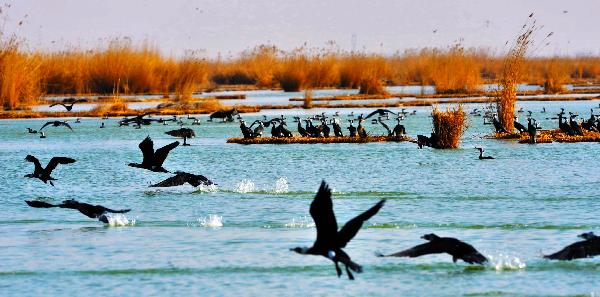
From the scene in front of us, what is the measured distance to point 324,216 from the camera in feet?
29.5

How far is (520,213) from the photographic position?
49.4 feet

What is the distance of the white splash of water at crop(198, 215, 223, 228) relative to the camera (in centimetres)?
1450

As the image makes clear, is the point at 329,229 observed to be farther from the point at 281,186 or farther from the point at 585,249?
the point at 281,186

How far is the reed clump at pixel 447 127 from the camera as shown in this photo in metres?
24.8

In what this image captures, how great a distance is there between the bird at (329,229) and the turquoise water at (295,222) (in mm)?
1253

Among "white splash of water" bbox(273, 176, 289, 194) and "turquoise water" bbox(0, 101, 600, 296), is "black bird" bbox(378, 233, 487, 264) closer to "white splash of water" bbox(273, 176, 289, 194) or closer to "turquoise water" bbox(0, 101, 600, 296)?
"turquoise water" bbox(0, 101, 600, 296)

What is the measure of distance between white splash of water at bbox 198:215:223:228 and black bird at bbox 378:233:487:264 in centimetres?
446

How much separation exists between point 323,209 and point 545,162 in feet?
44.7

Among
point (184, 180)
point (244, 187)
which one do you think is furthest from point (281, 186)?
point (184, 180)

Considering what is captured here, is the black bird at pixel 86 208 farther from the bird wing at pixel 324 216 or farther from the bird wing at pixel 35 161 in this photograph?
the bird wing at pixel 324 216

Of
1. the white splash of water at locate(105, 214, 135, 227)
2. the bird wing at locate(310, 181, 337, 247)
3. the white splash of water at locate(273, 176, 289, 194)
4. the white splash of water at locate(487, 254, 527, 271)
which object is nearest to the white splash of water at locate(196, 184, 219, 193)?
the white splash of water at locate(273, 176, 289, 194)

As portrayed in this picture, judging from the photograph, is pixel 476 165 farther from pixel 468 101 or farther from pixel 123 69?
pixel 123 69

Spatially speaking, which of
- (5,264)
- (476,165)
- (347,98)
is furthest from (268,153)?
(347,98)

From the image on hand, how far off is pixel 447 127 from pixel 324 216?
649 inches
